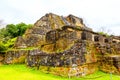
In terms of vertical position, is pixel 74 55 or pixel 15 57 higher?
pixel 74 55

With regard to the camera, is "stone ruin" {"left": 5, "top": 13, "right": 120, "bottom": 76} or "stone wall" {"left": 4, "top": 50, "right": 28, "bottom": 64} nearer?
"stone ruin" {"left": 5, "top": 13, "right": 120, "bottom": 76}

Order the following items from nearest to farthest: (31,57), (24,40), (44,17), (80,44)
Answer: (80,44)
(31,57)
(24,40)
(44,17)

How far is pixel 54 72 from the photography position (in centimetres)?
1532

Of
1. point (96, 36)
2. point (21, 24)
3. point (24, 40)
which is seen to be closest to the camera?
point (96, 36)

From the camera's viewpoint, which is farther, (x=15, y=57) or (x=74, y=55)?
(x=15, y=57)

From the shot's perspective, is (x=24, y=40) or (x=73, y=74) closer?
(x=73, y=74)

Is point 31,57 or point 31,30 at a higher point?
point 31,30

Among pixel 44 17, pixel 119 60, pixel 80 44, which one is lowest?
pixel 119 60

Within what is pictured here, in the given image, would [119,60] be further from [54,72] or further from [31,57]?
[31,57]

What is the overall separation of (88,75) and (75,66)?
1344mm

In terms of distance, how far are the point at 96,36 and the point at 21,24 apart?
80.7 ft

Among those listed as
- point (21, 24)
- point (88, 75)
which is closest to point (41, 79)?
point (88, 75)

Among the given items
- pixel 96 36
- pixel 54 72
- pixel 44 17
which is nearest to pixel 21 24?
pixel 44 17

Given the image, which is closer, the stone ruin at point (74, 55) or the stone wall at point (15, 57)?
the stone ruin at point (74, 55)
